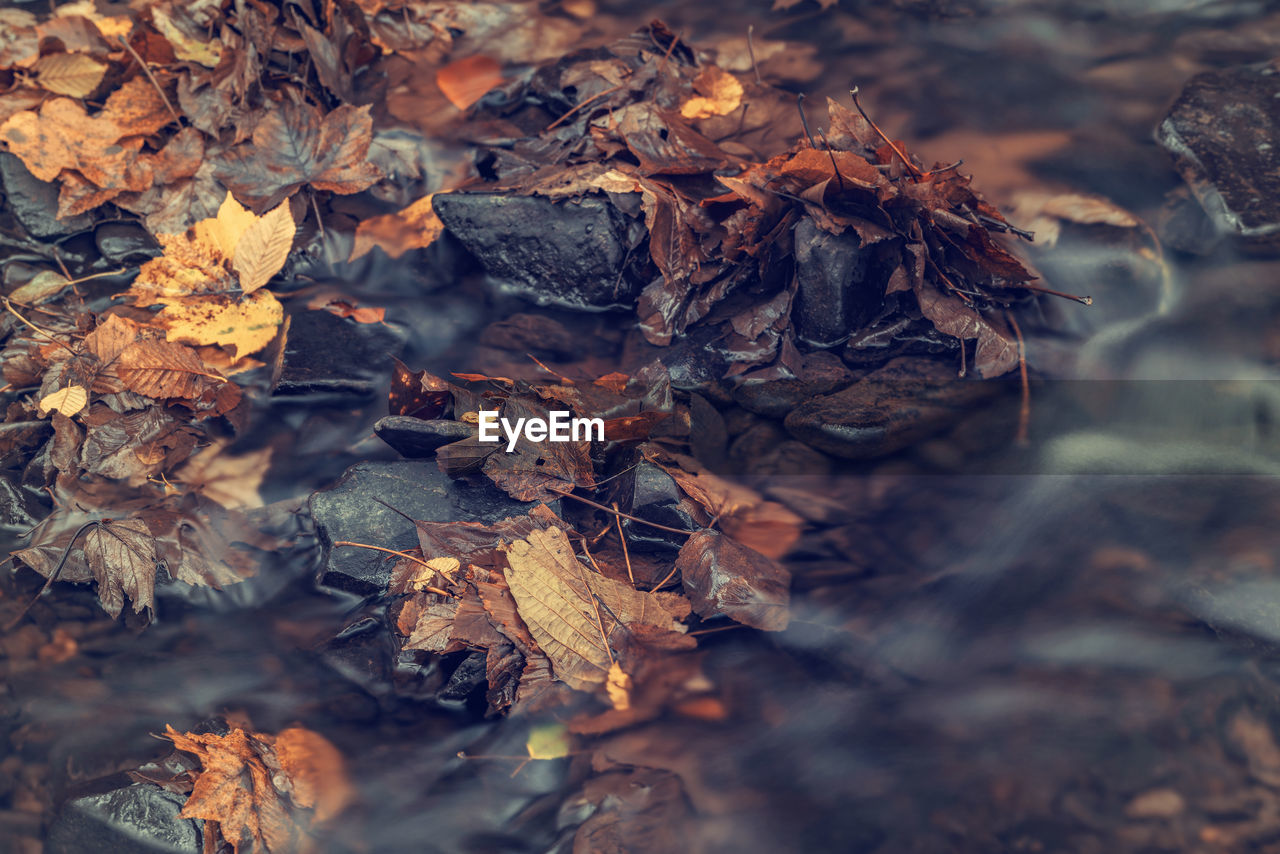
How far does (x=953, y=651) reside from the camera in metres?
2.25

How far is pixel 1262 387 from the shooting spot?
258 centimetres

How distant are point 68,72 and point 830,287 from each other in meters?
3.42

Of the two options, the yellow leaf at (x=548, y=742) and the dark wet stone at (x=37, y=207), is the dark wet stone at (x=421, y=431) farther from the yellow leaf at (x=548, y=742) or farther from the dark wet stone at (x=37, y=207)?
the dark wet stone at (x=37, y=207)

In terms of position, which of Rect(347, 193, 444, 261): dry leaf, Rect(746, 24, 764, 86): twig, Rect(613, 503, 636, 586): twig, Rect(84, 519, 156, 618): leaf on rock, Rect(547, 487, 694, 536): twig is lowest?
Rect(84, 519, 156, 618): leaf on rock

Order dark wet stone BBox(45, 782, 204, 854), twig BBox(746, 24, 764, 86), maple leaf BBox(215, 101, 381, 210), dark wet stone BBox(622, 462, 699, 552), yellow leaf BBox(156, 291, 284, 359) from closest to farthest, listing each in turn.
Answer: dark wet stone BBox(45, 782, 204, 854) → dark wet stone BBox(622, 462, 699, 552) → yellow leaf BBox(156, 291, 284, 359) → maple leaf BBox(215, 101, 381, 210) → twig BBox(746, 24, 764, 86)

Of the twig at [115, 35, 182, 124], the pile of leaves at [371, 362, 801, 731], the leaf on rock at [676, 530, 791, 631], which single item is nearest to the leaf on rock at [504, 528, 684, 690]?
the pile of leaves at [371, 362, 801, 731]

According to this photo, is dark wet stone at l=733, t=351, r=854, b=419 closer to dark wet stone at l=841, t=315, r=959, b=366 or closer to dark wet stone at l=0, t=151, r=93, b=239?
dark wet stone at l=841, t=315, r=959, b=366

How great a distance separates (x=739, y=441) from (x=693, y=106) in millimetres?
1561

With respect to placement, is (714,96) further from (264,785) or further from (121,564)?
(264,785)

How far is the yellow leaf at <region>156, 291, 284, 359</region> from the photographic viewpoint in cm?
291

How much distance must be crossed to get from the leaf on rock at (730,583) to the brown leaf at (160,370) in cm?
192

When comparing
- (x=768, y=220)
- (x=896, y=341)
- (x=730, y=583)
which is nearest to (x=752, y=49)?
(x=768, y=220)

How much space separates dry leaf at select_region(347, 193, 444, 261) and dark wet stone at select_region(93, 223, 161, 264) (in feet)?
2.95

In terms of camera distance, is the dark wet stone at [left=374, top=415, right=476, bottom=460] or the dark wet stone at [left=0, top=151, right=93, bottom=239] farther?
the dark wet stone at [left=0, top=151, right=93, bottom=239]
